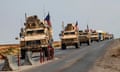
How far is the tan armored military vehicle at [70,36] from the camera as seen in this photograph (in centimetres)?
5856

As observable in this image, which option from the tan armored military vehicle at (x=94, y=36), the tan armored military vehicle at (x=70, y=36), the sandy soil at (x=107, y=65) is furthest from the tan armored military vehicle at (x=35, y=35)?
the tan armored military vehicle at (x=94, y=36)

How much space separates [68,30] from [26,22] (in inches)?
775

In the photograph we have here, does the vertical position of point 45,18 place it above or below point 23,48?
above

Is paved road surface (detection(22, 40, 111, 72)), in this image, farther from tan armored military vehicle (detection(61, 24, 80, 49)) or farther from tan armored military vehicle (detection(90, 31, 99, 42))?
tan armored military vehicle (detection(90, 31, 99, 42))

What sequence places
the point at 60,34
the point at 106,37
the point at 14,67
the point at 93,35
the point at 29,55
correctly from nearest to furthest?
the point at 14,67
the point at 29,55
the point at 60,34
the point at 93,35
the point at 106,37

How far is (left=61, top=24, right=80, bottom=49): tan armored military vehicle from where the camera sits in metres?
58.6

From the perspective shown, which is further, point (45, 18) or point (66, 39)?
point (66, 39)

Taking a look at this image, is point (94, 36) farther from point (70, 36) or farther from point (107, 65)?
point (107, 65)

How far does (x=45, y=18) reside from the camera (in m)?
41.5

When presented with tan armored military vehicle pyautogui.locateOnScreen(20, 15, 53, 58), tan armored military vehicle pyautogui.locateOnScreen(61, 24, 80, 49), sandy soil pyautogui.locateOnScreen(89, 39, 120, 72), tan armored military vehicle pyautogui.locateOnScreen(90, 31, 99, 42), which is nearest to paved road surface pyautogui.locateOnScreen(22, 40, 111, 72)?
sandy soil pyautogui.locateOnScreen(89, 39, 120, 72)

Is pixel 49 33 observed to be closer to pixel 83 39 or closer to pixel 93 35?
pixel 83 39

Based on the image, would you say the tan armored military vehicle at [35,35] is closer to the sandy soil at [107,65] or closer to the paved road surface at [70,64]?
the paved road surface at [70,64]

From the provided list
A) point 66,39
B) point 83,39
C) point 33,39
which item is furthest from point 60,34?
point 33,39

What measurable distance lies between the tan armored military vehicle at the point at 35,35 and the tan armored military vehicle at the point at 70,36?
17.3 meters
